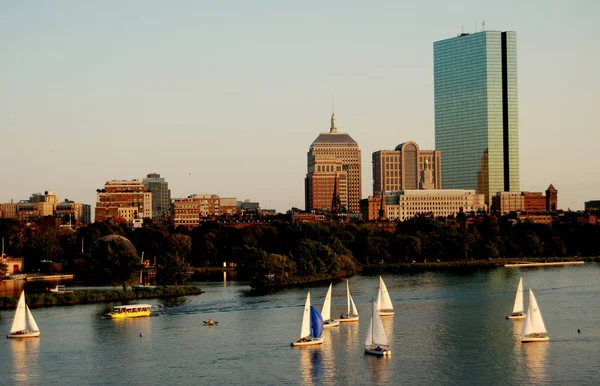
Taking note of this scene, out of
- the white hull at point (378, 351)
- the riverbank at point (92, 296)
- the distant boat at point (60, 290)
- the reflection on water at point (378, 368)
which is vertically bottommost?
the reflection on water at point (378, 368)

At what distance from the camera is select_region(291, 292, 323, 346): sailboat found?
76312mm

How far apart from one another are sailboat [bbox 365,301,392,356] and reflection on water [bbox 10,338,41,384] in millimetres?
22594

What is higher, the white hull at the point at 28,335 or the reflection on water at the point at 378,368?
→ the white hull at the point at 28,335

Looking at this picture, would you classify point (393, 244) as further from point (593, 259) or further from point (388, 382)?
point (388, 382)

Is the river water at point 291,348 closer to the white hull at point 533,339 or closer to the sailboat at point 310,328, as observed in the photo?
the white hull at point 533,339

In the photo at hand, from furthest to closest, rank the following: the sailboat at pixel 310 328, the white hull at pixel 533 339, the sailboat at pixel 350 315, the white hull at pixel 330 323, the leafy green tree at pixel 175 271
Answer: the leafy green tree at pixel 175 271, the sailboat at pixel 350 315, the white hull at pixel 330 323, the white hull at pixel 533 339, the sailboat at pixel 310 328

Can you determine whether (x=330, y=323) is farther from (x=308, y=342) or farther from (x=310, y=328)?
(x=308, y=342)

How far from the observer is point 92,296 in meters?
107

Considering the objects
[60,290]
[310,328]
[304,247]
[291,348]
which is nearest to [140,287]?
[60,290]

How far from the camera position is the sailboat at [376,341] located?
71812 millimetres

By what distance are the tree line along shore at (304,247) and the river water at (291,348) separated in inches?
863

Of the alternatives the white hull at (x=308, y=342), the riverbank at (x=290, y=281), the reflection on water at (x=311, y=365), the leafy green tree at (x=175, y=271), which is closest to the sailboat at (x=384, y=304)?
the white hull at (x=308, y=342)

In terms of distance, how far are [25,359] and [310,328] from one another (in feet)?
67.3

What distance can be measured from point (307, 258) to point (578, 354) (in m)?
62.2
